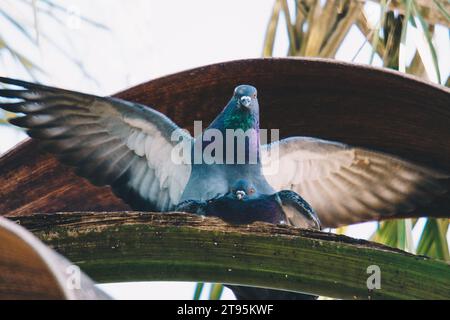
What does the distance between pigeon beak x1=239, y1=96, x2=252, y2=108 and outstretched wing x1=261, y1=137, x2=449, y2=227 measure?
19cm

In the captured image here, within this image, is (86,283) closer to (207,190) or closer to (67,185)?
(67,185)

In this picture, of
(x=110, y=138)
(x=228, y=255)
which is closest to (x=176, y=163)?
(x=110, y=138)

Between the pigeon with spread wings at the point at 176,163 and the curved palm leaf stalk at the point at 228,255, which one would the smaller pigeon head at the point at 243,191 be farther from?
the curved palm leaf stalk at the point at 228,255

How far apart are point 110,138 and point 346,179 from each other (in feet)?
1.65

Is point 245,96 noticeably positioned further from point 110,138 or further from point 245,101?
point 110,138

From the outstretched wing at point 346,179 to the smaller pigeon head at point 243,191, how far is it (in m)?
0.20

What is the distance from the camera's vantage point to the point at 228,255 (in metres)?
1.13

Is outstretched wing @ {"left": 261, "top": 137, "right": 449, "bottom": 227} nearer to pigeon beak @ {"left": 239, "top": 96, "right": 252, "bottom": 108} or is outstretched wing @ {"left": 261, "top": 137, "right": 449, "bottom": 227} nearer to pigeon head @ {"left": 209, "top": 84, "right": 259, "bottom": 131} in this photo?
pigeon head @ {"left": 209, "top": 84, "right": 259, "bottom": 131}

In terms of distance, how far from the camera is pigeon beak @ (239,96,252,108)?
1.43 metres

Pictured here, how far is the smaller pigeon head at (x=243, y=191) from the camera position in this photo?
4.59ft

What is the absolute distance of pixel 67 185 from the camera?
56.4 inches

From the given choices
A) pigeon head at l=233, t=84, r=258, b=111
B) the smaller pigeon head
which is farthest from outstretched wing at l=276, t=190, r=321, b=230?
pigeon head at l=233, t=84, r=258, b=111

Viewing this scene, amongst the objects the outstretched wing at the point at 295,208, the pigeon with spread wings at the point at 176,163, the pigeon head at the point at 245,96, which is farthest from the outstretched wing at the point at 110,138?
the outstretched wing at the point at 295,208
